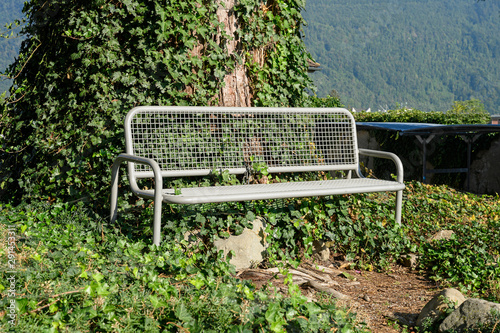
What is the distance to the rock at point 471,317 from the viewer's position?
7.72ft

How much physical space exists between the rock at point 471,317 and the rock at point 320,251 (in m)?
1.51

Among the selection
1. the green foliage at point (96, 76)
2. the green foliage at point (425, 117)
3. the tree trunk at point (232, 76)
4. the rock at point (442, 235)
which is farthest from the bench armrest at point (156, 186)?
the green foliage at point (425, 117)

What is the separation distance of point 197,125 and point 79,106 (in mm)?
1028

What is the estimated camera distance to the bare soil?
2916 millimetres

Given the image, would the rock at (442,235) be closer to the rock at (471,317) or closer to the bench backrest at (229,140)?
the bench backrest at (229,140)

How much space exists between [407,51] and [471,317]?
550 ft

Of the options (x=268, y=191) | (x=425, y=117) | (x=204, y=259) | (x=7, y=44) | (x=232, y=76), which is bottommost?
(x=204, y=259)

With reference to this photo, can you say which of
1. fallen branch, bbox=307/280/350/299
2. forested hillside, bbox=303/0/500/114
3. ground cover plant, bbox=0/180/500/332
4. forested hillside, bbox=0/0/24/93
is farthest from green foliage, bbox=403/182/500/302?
forested hillside, bbox=303/0/500/114

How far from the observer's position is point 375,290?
136 inches

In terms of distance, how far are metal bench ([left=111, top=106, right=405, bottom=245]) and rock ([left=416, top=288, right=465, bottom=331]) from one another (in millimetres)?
1089

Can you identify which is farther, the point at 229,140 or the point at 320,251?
the point at 229,140

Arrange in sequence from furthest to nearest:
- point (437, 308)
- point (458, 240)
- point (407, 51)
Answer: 1. point (407, 51)
2. point (458, 240)
3. point (437, 308)

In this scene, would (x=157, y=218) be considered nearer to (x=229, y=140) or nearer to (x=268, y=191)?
(x=268, y=191)

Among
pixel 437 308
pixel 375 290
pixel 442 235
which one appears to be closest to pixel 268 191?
pixel 375 290
